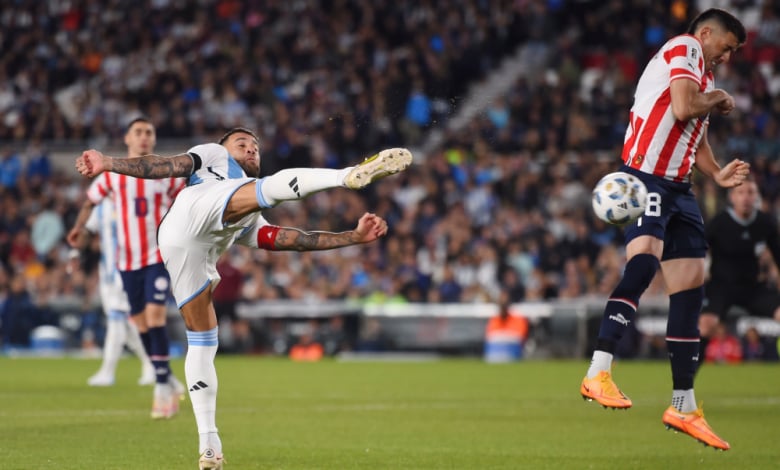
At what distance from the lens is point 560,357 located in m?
22.8

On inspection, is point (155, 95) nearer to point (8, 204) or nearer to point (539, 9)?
point (8, 204)

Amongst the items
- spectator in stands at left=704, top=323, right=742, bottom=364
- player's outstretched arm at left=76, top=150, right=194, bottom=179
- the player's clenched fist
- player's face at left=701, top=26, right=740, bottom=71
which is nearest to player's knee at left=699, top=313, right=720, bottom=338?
player's face at left=701, top=26, right=740, bottom=71

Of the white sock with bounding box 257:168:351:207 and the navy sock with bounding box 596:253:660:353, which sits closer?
the white sock with bounding box 257:168:351:207

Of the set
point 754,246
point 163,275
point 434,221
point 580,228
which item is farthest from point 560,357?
point 163,275

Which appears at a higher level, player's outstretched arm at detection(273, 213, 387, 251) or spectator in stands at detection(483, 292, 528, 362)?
player's outstretched arm at detection(273, 213, 387, 251)

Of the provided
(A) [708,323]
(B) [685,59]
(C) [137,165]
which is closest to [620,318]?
(B) [685,59]

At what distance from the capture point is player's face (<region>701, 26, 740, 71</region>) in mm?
8492

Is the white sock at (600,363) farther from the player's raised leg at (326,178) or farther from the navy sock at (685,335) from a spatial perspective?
the player's raised leg at (326,178)

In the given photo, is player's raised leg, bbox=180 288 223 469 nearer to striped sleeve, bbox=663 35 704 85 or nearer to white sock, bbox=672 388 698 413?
white sock, bbox=672 388 698 413

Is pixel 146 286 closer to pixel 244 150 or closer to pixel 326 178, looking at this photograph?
pixel 244 150

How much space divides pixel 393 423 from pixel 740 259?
4856 mm

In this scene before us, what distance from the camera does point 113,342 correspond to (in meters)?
16.8

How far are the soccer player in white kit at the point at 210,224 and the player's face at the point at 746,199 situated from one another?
6.97 metres

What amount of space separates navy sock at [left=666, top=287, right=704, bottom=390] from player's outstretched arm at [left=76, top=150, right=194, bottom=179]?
3.60m
